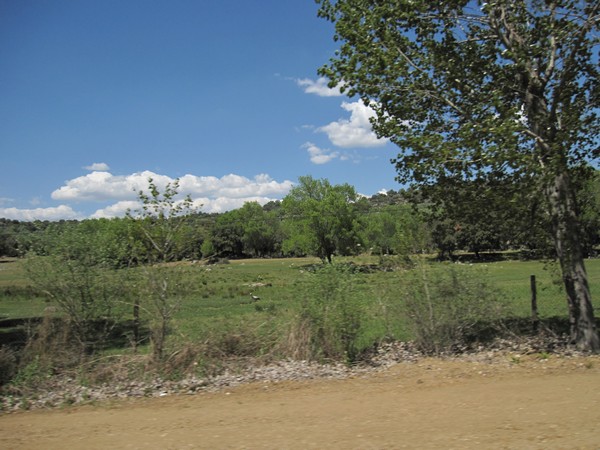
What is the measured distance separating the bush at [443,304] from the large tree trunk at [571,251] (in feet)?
5.62

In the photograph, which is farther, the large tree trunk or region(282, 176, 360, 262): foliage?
region(282, 176, 360, 262): foliage

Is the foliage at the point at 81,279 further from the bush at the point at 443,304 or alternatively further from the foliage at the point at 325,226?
the foliage at the point at 325,226

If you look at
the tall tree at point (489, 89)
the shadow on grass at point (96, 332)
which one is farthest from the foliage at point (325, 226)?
the tall tree at point (489, 89)

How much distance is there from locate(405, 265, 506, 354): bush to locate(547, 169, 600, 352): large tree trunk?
1.71 metres

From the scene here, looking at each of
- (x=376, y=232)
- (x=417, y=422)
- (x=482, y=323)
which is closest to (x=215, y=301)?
(x=482, y=323)

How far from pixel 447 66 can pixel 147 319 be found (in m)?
8.74

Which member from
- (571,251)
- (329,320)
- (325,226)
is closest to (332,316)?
(329,320)

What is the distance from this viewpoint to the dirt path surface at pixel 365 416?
5.13 metres

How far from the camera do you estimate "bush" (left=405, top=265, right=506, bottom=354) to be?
9414 mm

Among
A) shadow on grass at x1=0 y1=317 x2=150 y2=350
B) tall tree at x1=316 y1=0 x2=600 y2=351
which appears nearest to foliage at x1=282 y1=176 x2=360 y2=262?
shadow on grass at x1=0 y1=317 x2=150 y2=350

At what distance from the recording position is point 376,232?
6581 cm

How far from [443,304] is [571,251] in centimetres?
287

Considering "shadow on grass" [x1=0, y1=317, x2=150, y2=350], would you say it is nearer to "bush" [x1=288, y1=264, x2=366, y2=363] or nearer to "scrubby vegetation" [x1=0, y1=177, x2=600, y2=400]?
"scrubby vegetation" [x1=0, y1=177, x2=600, y2=400]

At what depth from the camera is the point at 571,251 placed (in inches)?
366
